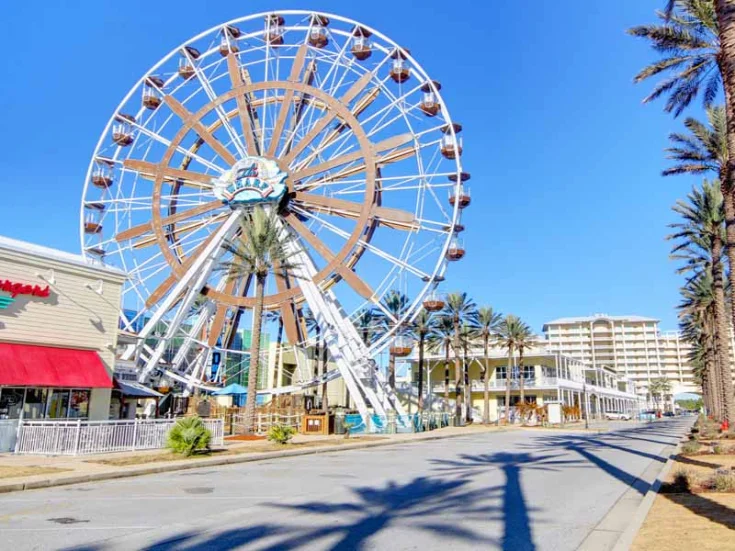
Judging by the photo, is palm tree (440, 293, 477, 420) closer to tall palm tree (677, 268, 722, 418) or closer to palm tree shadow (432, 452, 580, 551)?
tall palm tree (677, 268, 722, 418)

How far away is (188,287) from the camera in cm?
3712

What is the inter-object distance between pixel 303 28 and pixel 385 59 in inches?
225

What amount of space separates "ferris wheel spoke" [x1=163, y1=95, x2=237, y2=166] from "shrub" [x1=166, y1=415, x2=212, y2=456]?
21911mm

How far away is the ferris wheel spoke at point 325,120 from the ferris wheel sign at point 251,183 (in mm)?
1361

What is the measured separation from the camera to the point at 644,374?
166 m

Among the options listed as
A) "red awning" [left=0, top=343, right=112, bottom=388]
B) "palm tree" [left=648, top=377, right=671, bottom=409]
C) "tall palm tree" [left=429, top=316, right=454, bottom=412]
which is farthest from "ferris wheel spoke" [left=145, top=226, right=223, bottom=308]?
"palm tree" [left=648, top=377, right=671, bottom=409]

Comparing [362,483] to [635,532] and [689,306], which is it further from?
[689,306]

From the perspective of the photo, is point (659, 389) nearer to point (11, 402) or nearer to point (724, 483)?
point (11, 402)

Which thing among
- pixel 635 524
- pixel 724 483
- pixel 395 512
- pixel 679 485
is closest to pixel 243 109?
pixel 395 512

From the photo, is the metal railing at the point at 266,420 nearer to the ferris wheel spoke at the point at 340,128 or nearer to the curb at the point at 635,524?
the ferris wheel spoke at the point at 340,128

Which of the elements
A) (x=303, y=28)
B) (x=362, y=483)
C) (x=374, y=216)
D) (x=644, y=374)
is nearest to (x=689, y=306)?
(x=374, y=216)

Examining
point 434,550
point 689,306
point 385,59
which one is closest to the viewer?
point 434,550

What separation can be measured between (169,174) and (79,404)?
774 inches

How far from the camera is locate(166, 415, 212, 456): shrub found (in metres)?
19.9
